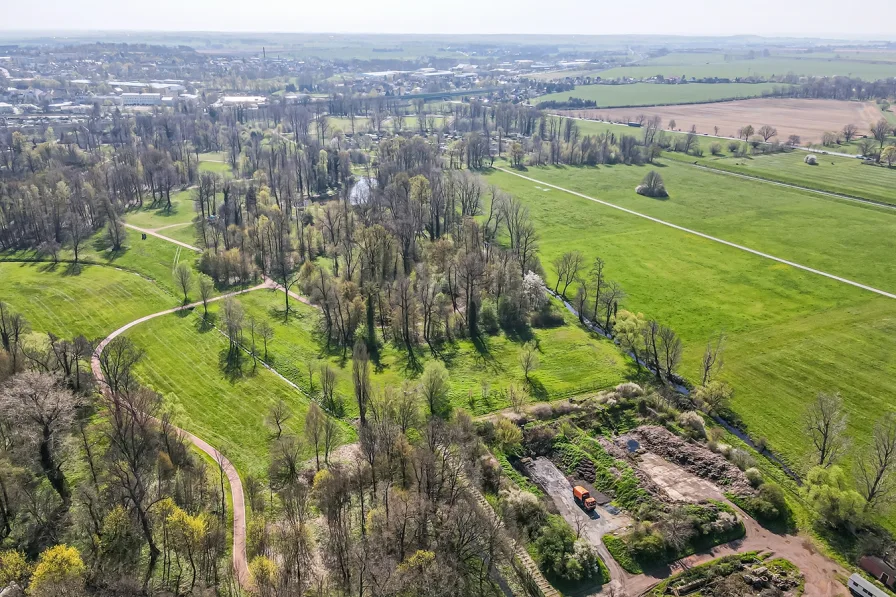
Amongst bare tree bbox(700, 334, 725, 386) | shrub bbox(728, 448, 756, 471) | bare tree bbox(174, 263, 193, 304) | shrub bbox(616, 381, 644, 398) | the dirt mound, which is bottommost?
the dirt mound

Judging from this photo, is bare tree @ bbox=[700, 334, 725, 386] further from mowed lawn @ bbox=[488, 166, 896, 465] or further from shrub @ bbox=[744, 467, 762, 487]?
shrub @ bbox=[744, 467, 762, 487]

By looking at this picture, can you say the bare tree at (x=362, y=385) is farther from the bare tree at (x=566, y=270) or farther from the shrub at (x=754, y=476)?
the bare tree at (x=566, y=270)

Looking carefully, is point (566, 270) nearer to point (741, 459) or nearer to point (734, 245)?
point (734, 245)

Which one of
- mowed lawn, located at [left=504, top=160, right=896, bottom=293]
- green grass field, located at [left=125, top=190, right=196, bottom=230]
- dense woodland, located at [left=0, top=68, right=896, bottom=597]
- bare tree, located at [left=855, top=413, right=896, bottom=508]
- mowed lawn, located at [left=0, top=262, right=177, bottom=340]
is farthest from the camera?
green grass field, located at [left=125, top=190, right=196, bottom=230]

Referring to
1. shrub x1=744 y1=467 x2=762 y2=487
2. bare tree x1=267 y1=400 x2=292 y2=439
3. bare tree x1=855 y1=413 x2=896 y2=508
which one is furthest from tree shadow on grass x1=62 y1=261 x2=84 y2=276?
bare tree x1=855 y1=413 x2=896 y2=508

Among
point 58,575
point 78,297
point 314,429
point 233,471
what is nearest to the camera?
point 58,575

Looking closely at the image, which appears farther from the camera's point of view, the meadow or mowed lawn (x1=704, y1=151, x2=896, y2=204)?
the meadow

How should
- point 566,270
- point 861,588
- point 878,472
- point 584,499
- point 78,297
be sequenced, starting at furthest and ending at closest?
point 566,270, point 78,297, point 584,499, point 878,472, point 861,588

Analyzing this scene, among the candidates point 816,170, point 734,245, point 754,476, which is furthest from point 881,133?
point 754,476
